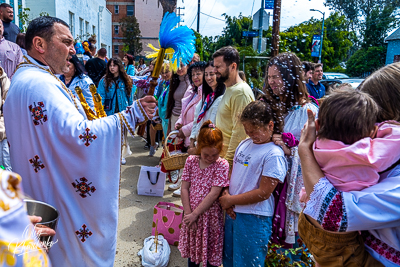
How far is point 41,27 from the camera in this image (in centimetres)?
208

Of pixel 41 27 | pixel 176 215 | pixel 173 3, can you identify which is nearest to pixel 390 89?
pixel 41 27

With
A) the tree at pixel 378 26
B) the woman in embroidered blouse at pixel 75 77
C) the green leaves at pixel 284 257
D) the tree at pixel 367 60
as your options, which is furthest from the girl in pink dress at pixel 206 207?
the tree at pixel 378 26

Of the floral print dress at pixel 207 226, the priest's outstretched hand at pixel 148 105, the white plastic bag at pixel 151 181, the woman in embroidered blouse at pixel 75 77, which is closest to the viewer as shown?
the priest's outstretched hand at pixel 148 105

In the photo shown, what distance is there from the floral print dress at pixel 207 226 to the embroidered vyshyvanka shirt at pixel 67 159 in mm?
741

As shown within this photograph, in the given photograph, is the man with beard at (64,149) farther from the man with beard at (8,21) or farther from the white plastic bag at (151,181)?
the man with beard at (8,21)

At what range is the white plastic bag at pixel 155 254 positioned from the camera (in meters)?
2.97

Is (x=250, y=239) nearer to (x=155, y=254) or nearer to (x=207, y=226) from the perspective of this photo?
(x=207, y=226)

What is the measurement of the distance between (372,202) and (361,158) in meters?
0.17

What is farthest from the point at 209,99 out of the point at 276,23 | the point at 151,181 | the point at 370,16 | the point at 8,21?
the point at 370,16

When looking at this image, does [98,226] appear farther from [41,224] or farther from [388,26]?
[388,26]

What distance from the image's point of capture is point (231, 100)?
3.09 metres

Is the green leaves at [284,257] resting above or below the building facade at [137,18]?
below

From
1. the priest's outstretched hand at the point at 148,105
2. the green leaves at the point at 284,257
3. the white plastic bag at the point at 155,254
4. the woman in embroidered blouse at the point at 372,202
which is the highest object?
the priest's outstretched hand at the point at 148,105

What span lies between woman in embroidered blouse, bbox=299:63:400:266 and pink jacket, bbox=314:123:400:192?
1.6 inches
